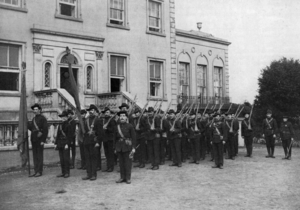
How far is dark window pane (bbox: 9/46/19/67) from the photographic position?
1602 centimetres

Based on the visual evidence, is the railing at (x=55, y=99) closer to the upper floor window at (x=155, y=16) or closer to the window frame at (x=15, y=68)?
the window frame at (x=15, y=68)

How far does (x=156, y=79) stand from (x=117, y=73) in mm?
2651

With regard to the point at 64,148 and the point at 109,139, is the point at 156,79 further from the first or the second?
the point at 64,148

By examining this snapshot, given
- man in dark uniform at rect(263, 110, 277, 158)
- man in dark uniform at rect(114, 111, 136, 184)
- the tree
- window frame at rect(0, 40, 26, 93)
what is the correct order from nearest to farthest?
man in dark uniform at rect(114, 111, 136, 184) → man in dark uniform at rect(263, 110, 277, 158) → window frame at rect(0, 40, 26, 93) → the tree

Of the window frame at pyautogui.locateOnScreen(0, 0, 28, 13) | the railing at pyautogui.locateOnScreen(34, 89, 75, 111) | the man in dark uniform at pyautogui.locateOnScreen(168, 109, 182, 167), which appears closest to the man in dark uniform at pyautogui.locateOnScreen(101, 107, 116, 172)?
the man in dark uniform at pyautogui.locateOnScreen(168, 109, 182, 167)

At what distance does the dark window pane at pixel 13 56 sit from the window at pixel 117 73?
4836 millimetres

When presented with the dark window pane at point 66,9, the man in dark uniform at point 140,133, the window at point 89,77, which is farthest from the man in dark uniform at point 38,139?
the dark window pane at point 66,9

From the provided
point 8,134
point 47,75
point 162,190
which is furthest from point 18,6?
point 162,190

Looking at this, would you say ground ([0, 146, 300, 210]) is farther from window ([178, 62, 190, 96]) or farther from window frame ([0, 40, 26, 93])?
window ([178, 62, 190, 96])

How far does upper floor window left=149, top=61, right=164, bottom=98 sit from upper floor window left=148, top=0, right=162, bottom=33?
1.92m

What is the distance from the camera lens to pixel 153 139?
12086mm

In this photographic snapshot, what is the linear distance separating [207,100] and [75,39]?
10.7 m

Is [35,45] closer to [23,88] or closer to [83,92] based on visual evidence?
[83,92]

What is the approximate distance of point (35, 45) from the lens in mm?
16391
